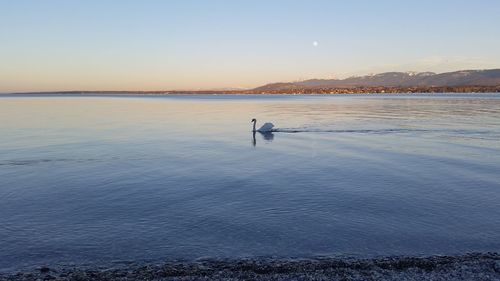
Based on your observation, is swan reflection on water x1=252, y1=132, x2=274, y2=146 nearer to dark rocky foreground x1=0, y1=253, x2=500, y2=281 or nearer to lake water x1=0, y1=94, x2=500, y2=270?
lake water x1=0, y1=94, x2=500, y2=270

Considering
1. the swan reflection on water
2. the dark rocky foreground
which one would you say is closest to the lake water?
the dark rocky foreground

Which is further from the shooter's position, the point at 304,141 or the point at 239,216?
the point at 304,141

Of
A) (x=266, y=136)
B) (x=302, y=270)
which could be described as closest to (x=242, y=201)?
(x=302, y=270)

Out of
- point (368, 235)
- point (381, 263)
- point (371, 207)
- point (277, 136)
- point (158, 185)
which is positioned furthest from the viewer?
point (277, 136)

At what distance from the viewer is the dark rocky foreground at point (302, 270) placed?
9914mm

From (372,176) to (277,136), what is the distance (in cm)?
1758

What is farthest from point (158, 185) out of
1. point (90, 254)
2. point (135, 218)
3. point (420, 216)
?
point (420, 216)

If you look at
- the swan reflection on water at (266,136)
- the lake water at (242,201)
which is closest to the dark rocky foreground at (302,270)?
the lake water at (242,201)

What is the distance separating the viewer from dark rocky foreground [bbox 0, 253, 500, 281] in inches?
390

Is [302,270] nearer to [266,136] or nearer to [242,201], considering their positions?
[242,201]

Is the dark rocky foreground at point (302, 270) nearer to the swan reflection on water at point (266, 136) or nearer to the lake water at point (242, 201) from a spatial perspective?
the lake water at point (242, 201)

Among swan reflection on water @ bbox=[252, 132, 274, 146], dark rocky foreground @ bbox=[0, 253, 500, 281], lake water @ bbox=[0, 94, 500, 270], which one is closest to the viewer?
dark rocky foreground @ bbox=[0, 253, 500, 281]

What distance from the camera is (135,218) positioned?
14219 mm

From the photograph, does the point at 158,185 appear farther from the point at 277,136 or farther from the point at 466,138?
the point at 466,138
